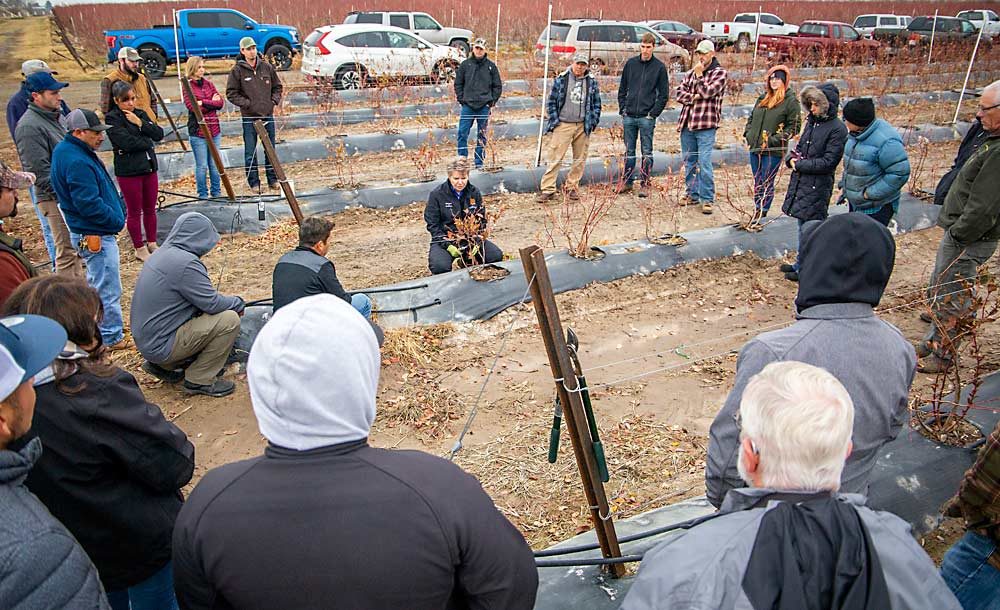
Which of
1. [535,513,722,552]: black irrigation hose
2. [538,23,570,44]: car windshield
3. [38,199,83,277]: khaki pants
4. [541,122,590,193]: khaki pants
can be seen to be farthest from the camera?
[538,23,570,44]: car windshield

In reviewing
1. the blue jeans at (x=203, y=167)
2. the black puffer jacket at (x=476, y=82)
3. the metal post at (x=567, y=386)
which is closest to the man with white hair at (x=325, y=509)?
the metal post at (x=567, y=386)

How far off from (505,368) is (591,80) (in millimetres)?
3822

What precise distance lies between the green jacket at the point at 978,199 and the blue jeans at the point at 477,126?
16.0 feet

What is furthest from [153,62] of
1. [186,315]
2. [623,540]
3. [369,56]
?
[623,540]

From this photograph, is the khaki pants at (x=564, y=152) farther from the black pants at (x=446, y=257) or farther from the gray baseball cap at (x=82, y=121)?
the gray baseball cap at (x=82, y=121)

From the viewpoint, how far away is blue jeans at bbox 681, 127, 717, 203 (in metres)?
6.49

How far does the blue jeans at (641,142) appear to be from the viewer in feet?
23.0

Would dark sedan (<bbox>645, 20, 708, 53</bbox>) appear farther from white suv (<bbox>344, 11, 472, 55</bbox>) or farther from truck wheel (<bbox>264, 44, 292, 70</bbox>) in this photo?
truck wheel (<bbox>264, 44, 292, 70</bbox>)

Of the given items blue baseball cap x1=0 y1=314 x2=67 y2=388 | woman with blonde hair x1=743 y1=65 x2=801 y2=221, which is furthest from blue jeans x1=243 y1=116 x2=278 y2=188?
blue baseball cap x1=0 y1=314 x2=67 y2=388

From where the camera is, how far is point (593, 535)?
2.57 meters

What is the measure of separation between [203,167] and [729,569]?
675 cm

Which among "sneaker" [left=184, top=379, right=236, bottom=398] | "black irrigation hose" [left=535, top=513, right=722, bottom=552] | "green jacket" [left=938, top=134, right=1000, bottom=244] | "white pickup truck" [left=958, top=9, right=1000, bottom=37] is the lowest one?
"sneaker" [left=184, top=379, right=236, bottom=398]

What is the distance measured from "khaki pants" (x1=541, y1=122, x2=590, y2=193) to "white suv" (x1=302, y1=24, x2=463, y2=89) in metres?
5.73

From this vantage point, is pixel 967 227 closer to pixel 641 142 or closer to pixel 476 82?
pixel 641 142
